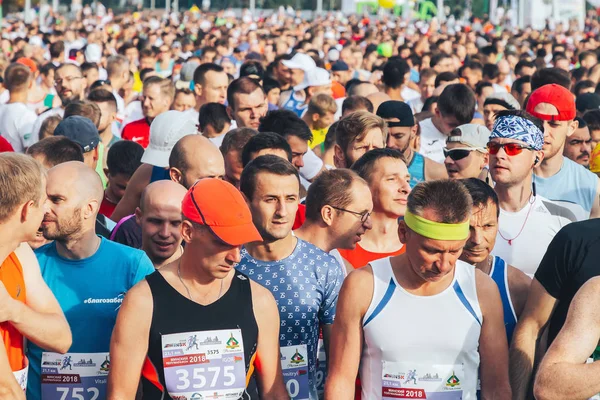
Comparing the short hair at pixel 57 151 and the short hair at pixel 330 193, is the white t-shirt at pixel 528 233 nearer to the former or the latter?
the short hair at pixel 330 193

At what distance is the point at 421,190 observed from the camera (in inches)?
153

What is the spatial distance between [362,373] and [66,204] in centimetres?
141

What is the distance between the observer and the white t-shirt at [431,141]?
845 centimetres

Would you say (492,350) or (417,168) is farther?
(417,168)

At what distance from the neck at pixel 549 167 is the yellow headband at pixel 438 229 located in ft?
8.83

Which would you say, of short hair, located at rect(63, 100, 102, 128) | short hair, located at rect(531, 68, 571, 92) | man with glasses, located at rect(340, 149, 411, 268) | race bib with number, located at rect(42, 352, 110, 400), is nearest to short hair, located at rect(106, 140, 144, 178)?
short hair, located at rect(63, 100, 102, 128)

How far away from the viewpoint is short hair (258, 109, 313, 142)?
694 centimetres

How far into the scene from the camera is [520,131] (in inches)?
218

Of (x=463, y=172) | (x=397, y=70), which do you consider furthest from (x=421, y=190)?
(x=397, y=70)

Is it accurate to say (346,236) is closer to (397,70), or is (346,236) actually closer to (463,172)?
(463,172)

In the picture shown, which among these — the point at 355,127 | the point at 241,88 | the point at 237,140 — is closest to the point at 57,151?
the point at 237,140

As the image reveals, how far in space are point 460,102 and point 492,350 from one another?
470 centimetres

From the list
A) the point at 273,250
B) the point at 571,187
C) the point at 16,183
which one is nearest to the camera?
the point at 16,183

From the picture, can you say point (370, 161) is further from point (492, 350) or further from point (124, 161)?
point (124, 161)
